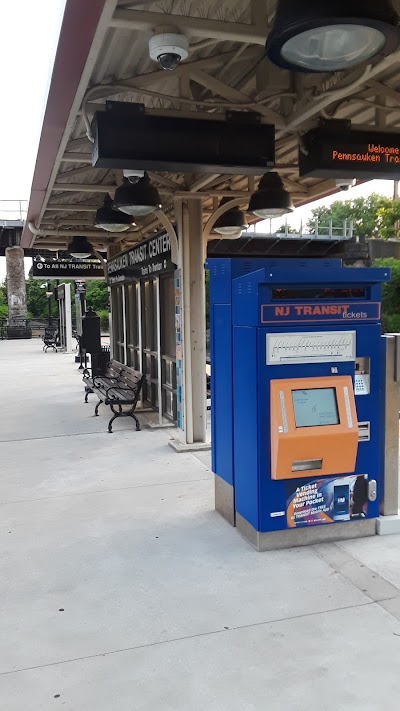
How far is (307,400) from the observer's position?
3998 mm

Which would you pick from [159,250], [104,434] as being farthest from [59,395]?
[159,250]

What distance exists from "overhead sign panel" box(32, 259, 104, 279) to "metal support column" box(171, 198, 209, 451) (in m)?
8.04

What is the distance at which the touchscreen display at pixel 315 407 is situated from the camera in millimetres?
3959

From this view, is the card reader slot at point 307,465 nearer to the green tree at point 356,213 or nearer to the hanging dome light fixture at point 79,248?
the hanging dome light fixture at point 79,248

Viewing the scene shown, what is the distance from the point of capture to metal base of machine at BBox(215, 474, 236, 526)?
447 centimetres

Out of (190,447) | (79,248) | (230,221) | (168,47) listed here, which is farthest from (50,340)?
(168,47)

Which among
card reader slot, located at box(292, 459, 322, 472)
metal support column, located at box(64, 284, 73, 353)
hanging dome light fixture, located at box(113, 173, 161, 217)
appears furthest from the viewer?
metal support column, located at box(64, 284, 73, 353)

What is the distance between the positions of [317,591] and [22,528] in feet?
7.64

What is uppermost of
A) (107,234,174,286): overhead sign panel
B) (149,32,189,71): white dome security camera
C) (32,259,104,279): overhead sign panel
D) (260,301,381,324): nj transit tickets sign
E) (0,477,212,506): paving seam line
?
(149,32,189,71): white dome security camera

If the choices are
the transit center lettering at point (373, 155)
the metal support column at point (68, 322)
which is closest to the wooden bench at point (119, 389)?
the transit center lettering at point (373, 155)

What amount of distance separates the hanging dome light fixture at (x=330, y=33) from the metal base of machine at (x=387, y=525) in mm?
3077

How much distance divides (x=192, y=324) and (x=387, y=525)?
3.51 metres

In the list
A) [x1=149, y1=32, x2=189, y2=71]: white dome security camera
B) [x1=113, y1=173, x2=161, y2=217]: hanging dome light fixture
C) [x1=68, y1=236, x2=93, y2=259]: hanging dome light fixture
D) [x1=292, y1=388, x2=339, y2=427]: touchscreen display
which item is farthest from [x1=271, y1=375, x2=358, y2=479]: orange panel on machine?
[x1=68, y1=236, x2=93, y2=259]: hanging dome light fixture

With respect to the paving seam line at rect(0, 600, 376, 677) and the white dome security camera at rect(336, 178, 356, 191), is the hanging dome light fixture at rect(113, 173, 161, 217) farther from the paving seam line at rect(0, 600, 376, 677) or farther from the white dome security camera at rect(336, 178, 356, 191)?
the paving seam line at rect(0, 600, 376, 677)
